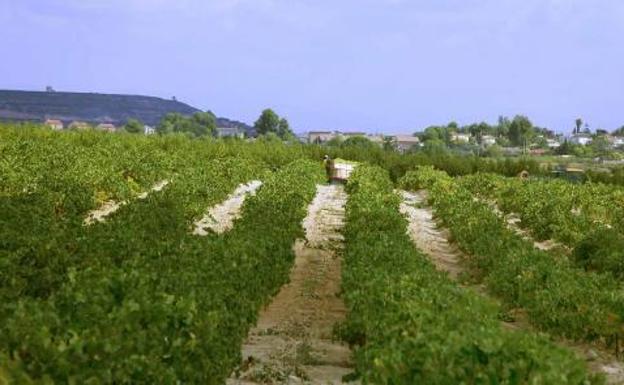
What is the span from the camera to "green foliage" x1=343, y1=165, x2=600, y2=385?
5020 millimetres

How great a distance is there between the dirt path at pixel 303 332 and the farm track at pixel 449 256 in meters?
1.88

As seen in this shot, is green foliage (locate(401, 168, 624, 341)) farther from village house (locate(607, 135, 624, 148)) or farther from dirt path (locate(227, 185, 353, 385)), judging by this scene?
village house (locate(607, 135, 624, 148))

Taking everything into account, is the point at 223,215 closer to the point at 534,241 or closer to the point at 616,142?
the point at 534,241

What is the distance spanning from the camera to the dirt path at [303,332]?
751cm

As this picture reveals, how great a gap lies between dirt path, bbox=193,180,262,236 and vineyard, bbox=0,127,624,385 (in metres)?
0.18

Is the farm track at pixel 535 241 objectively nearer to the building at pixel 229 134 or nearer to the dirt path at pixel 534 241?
the dirt path at pixel 534 241

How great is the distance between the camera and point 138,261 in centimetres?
748

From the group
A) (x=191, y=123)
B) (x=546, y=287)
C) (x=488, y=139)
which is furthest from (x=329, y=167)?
(x=488, y=139)

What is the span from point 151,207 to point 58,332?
9170 millimetres

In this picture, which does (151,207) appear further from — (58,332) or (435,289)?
(58,332)

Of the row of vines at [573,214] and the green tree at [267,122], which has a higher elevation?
the green tree at [267,122]

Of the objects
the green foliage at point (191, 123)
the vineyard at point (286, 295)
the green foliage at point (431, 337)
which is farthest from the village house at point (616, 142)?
the green foliage at point (431, 337)

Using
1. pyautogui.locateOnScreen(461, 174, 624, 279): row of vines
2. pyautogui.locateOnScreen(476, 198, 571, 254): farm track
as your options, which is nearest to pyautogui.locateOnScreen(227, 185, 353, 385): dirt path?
pyautogui.locateOnScreen(476, 198, 571, 254): farm track

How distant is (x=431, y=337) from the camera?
554 cm
